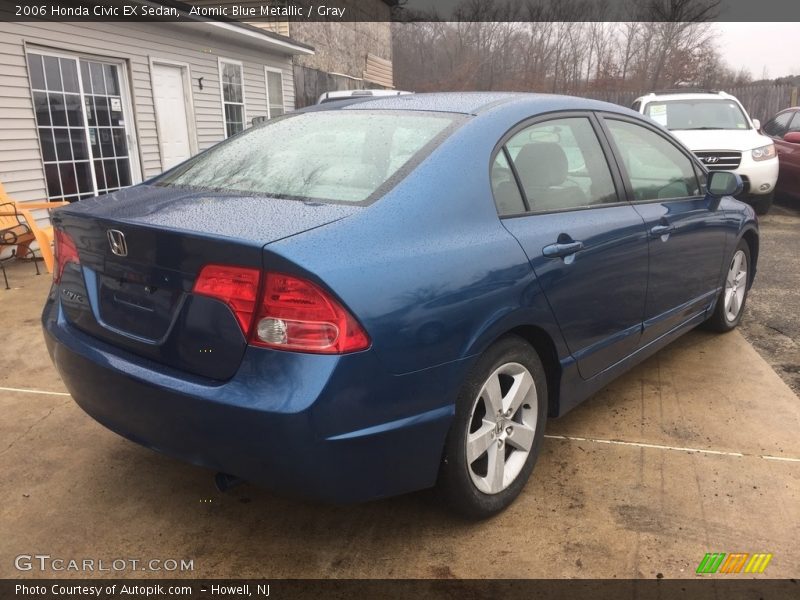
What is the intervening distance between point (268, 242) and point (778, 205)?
12.1 metres

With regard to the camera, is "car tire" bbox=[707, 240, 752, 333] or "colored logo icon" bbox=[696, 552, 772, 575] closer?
"colored logo icon" bbox=[696, 552, 772, 575]

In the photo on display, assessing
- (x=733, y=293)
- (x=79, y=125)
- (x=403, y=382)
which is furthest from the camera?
(x=79, y=125)

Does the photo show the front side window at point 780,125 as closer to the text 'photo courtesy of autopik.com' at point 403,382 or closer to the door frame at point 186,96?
the text 'photo courtesy of autopik.com' at point 403,382

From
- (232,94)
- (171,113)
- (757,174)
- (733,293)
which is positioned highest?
(232,94)

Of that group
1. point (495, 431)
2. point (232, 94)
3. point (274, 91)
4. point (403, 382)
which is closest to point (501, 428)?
point (495, 431)

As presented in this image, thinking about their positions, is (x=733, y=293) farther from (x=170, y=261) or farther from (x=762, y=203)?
(x=762, y=203)

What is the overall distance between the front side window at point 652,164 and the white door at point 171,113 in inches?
324

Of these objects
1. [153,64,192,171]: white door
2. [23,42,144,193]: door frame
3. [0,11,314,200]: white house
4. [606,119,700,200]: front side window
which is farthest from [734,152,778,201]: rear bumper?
[23,42,144,193]: door frame

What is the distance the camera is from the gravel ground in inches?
166

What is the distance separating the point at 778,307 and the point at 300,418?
488 centimetres

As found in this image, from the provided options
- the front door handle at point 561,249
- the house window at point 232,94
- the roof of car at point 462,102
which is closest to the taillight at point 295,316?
the front door handle at point 561,249

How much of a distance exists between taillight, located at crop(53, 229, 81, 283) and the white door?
8047 mm

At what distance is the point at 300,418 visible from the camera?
1.84 m

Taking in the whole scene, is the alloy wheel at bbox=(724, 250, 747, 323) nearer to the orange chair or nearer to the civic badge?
the civic badge
